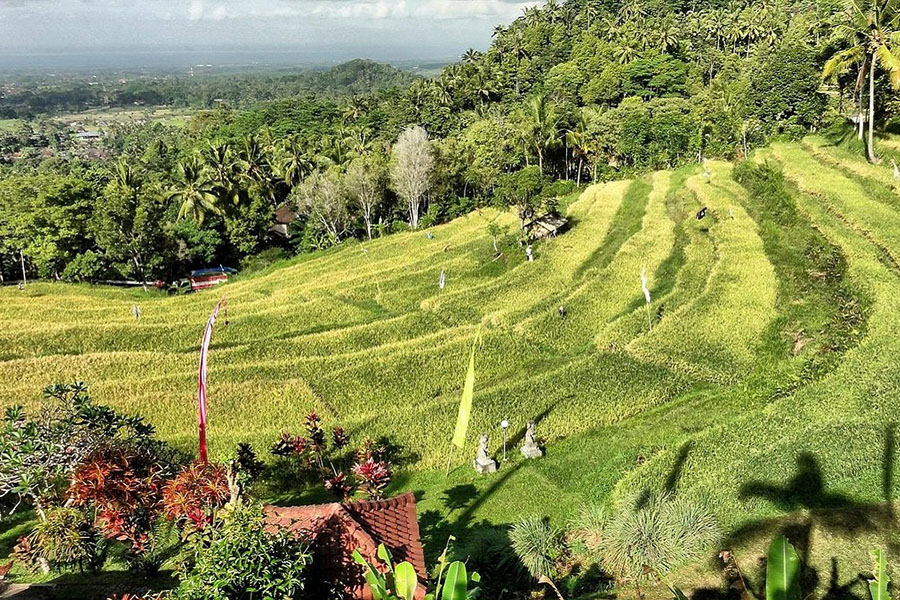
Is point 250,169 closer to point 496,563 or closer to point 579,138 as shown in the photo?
point 579,138

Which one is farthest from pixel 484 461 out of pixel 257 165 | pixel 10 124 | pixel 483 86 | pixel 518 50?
pixel 10 124

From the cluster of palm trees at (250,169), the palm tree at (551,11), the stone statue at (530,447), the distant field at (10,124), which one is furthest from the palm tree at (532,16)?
the distant field at (10,124)

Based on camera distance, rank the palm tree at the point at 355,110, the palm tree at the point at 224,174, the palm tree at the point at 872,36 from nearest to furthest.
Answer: the palm tree at the point at 872,36
the palm tree at the point at 224,174
the palm tree at the point at 355,110

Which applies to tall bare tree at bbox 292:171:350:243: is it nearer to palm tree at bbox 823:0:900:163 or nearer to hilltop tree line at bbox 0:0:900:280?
hilltop tree line at bbox 0:0:900:280

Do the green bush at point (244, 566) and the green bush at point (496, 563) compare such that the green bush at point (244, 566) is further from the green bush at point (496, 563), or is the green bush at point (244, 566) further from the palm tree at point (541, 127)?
the palm tree at point (541, 127)

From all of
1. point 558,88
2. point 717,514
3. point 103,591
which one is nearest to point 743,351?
point 717,514

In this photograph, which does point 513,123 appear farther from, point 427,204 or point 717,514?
point 717,514

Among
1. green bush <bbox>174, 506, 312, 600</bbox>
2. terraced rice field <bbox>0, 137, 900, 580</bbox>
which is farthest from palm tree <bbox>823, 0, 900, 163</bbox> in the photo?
green bush <bbox>174, 506, 312, 600</bbox>
